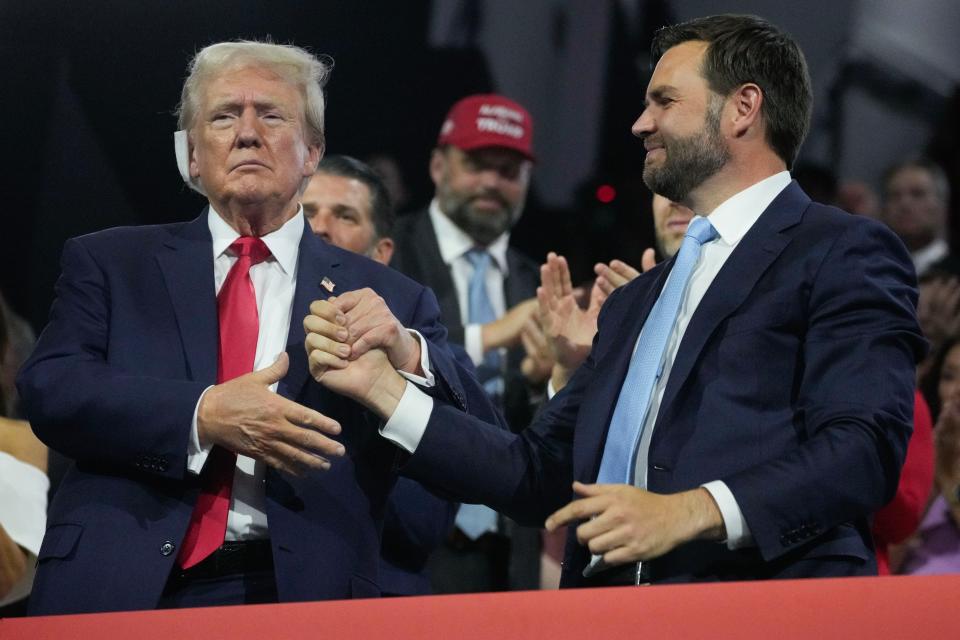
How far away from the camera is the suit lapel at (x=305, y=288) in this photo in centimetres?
221

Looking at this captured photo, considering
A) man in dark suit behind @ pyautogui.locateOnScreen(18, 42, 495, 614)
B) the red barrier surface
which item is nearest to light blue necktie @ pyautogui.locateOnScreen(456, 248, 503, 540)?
man in dark suit behind @ pyautogui.locateOnScreen(18, 42, 495, 614)

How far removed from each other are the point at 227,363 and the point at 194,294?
0.39 feet

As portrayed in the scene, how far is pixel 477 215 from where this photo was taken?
3859mm

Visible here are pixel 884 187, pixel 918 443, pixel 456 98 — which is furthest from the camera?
pixel 456 98

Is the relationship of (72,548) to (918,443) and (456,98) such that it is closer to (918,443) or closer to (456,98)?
(918,443)

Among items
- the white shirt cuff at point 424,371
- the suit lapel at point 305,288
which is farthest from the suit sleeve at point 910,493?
the suit lapel at point 305,288

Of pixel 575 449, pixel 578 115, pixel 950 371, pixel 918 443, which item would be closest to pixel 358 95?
pixel 578 115

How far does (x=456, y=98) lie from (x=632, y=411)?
9.98 ft

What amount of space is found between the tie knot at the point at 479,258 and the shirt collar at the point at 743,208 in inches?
63.9

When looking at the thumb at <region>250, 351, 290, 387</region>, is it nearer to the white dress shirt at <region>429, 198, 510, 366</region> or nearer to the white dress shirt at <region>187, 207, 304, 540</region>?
the white dress shirt at <region>187, 207, 304, 540</region>

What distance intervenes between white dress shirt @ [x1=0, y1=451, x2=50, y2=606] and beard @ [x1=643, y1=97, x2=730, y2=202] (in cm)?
143

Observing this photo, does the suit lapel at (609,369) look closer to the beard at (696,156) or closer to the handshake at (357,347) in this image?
the beard at (696,156)

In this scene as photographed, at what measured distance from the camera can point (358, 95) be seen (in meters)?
4.82

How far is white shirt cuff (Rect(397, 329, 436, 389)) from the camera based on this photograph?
221 cm
